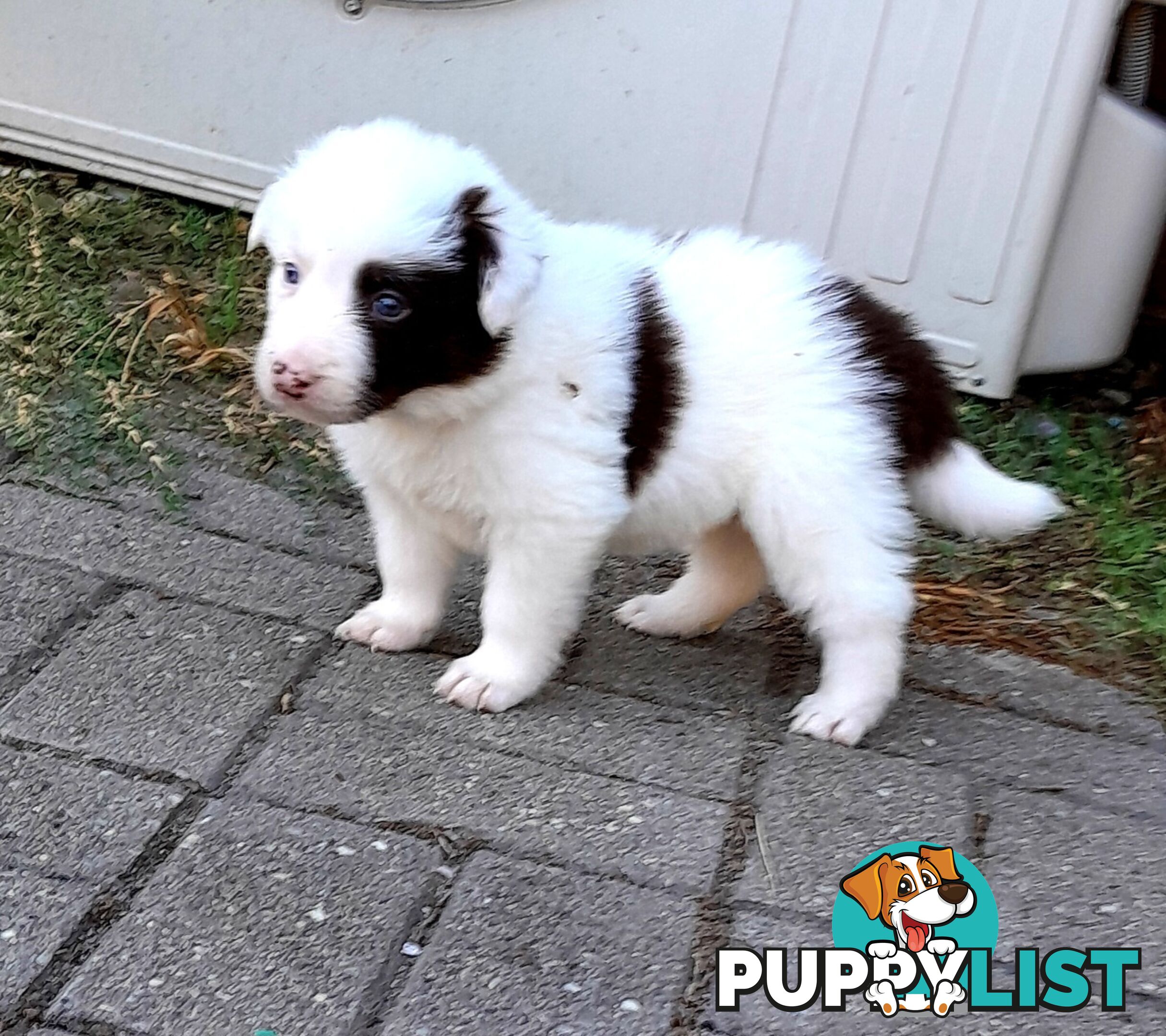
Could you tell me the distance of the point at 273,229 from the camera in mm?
2475

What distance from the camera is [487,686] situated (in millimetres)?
2869

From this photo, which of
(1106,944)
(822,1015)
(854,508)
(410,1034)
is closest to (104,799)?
(410,1034)

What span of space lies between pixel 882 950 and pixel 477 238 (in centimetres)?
140

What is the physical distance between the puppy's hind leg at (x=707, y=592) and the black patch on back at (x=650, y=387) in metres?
0.38

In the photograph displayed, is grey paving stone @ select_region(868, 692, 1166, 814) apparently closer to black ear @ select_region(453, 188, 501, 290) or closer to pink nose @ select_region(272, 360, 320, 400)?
black ear @ select_region(453, 188, 501, 290)

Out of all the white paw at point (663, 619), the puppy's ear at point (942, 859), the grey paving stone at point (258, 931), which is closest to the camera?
the grey paving stone at point (258, 931)

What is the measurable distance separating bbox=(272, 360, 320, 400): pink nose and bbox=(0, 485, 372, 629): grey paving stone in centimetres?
92

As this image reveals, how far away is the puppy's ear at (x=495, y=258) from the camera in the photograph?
243 centimetres

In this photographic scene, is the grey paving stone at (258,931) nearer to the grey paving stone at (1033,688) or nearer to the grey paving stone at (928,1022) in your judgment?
the grey paving stone at (928,1022)

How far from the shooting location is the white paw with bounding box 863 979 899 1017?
2252mm

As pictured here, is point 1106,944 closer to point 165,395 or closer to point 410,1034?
point 410,1034

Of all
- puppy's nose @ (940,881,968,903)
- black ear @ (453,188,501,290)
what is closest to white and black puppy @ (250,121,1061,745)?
black ear @ (453,188,501,290)

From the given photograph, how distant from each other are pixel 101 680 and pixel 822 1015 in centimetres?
153

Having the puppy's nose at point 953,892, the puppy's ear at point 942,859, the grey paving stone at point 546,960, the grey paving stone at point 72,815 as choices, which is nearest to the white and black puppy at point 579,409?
the puppy's ear at point 942,859
